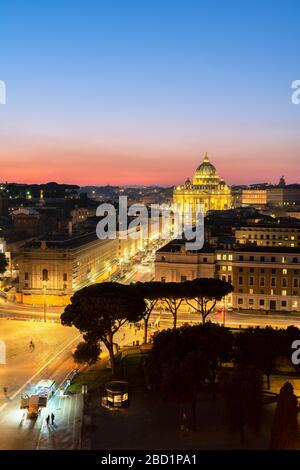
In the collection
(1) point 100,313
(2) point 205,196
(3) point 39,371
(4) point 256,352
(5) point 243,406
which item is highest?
(2) point 205,196

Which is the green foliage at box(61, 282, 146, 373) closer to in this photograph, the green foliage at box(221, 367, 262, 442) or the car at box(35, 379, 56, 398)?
the car at box(35, 379, 56, 398)

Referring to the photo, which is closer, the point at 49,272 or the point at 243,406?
the point at 243,406

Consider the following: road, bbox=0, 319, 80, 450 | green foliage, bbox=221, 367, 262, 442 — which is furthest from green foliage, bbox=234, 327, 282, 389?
road, bbox=0, 319, 80, 450

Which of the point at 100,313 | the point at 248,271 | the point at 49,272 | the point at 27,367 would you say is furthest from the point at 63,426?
the point at 49,272

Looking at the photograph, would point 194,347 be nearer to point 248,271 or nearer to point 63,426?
point 63,426

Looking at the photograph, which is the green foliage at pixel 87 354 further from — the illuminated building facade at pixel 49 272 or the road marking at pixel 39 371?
the illuminated building facade at pixel 49 272

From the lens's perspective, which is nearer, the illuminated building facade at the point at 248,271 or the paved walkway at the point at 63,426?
the paved walkway at the point at 63,426

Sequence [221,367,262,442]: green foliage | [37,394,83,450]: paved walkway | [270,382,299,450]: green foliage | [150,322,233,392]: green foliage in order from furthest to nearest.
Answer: [150,322,233,392]: green foliage < [37,394,83,450]: paved walkway < [221,367,262,442]: green foliage < [270,382,299,450]: green foliage

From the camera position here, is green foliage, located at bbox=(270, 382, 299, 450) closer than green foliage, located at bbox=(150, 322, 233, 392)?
Yes

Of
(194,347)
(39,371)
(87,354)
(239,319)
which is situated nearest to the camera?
(194,347)

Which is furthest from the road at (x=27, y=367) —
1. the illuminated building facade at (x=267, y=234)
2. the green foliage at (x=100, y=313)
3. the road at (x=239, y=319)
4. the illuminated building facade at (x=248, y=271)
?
the illuminated building facade at (x=267, y=234)

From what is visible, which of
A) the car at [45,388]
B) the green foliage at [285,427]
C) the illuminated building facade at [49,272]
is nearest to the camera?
the green foliage at [285,427]

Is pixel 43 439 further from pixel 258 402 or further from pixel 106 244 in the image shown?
pixel 106 244
